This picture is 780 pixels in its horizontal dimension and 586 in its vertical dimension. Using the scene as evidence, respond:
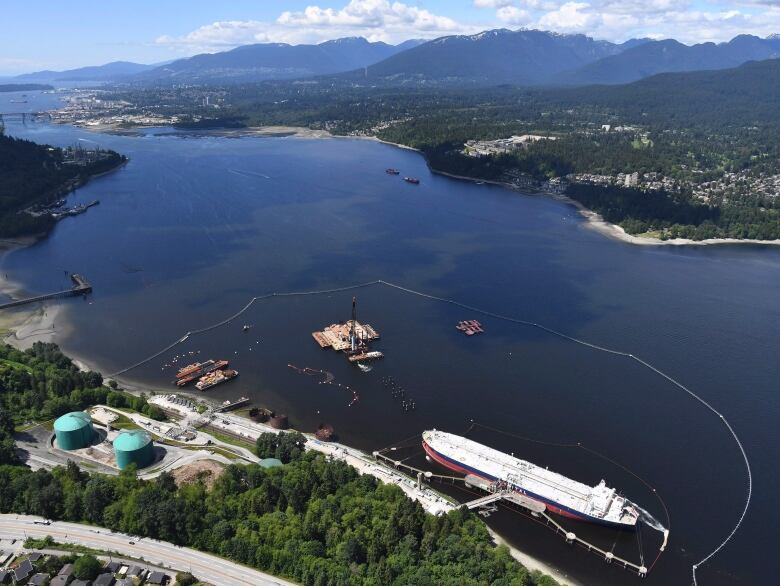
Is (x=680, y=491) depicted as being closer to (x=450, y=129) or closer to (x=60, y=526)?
(x=60, y=526)

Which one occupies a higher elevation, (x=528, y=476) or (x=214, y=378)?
(x=214, y=378)

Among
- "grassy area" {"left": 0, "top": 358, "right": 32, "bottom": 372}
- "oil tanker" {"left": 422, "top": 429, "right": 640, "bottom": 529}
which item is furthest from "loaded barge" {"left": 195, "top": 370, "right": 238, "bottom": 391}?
"oil tanker" {"left": 422, "top": 429, "right": 640, "bottom": 529}

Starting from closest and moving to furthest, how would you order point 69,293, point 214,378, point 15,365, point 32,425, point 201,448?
point 201,448
point 32,425
point 15,365
point 214,378
point 69,293

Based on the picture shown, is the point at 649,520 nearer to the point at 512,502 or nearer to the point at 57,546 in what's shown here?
the point at 512,502

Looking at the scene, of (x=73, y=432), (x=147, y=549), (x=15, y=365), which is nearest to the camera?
(x=147, y=549)

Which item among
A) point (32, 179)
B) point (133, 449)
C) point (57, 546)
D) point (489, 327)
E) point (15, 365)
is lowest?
point (57, 546)

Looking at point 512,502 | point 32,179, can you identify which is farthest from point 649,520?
point 32,179

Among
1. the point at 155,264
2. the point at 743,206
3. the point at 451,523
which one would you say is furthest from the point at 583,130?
the point at 451,523
